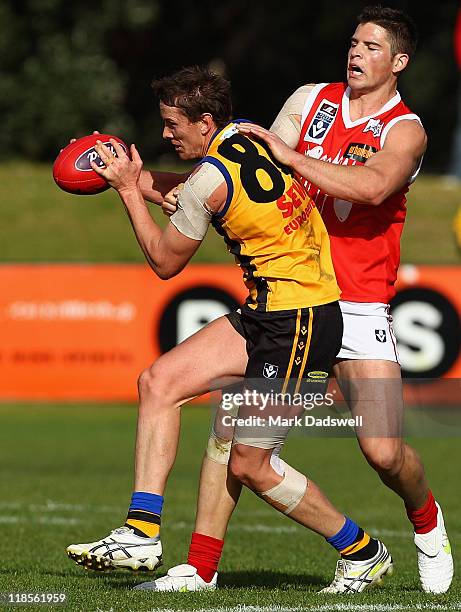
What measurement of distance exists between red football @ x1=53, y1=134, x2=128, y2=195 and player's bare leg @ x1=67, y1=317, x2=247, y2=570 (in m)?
0.85

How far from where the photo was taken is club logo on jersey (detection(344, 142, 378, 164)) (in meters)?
6.21

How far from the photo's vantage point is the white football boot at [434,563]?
636 centimetres

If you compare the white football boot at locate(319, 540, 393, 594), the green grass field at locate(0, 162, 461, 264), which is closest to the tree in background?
the green grass field at locate(0, 162, 461, 264)

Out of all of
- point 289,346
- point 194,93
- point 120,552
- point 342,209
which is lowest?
point 120,552

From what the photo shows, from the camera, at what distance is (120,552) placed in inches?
233

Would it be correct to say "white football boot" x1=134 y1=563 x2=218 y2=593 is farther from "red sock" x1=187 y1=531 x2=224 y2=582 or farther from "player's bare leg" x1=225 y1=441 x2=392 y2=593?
"player's bare leg" x1=225 y1=441 x2=392 y2=593

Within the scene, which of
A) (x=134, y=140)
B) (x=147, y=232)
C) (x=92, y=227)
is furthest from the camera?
(x=134, y=140)

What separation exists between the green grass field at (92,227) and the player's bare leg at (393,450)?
16001 millimetres

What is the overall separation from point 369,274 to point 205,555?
1.49 m

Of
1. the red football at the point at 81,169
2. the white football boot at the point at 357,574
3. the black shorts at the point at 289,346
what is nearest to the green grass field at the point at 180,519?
the white football boot at the point at 357,574

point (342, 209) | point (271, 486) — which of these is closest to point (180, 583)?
point (271, 486)

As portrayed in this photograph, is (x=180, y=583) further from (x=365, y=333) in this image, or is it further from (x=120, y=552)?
(x=365, y=333)

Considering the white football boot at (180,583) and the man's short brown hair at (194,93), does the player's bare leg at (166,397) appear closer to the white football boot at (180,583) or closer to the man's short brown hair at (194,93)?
the white football boot at (180,583)

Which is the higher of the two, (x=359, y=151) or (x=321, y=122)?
(x=321, y=122)
